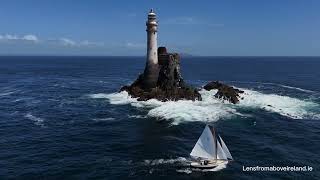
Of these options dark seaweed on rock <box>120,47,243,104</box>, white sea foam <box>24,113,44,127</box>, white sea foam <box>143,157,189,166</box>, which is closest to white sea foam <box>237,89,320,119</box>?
dark seaweed on rock <box>120,47,243,104</box>

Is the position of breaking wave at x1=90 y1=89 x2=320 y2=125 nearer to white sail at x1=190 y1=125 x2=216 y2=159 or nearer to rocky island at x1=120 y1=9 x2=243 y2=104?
rocky island at x1=120 y1=9 x2=243 y2=104

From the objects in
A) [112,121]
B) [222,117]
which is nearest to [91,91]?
[112,121]

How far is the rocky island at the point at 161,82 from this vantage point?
3137 inches

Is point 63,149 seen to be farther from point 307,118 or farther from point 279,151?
point 307,118

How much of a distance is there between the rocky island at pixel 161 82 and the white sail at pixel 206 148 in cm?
3571

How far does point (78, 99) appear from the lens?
85.8 meters

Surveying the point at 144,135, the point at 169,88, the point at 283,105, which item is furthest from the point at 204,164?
the point at 283,105

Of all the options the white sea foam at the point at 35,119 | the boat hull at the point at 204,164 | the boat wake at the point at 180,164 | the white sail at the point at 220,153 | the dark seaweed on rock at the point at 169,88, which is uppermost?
the dark seaweed on rock at the point at 169,88

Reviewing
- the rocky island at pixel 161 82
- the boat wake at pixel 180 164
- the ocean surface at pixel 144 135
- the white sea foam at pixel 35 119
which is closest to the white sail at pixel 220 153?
the boat wake at pixel 180 164

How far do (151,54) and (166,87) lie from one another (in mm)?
7965

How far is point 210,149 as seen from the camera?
42438mm

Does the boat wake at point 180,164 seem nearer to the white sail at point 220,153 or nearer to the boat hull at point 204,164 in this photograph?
the boat hull at point 204,164

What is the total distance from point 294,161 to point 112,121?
30.0m

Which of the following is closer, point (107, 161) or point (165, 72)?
point (107, 161)
